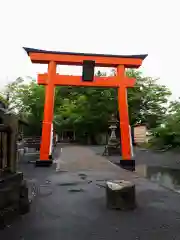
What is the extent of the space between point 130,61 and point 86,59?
2.37 meters

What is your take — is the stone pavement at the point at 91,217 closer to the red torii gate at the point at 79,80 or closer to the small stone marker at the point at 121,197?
the small stone marker at the point at 121,197

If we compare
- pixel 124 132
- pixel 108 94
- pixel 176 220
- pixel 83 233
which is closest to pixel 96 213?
pixel 83 233

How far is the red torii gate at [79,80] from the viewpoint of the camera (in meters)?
13.2

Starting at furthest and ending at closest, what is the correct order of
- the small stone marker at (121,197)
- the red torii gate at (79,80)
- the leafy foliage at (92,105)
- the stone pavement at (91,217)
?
the leafy foliage at (92,105) → the red torii gate at (79,80) → the small stone marker at (121,197) → the stone pavement at (91,217)

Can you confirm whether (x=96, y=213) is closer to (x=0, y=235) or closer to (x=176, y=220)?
(x=176, y=220)

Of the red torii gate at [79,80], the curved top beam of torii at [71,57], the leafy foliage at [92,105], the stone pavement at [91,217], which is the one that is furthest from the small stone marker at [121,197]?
the leafy foliage at [92,105]

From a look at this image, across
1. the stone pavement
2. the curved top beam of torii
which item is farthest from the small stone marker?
the curved top beam of torii

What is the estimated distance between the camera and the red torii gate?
1321 centimetres

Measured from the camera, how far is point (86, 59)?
13.4m

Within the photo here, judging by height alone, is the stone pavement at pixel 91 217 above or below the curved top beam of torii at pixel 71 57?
below

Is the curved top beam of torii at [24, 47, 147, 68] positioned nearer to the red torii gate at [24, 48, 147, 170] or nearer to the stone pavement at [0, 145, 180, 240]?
the red torii gate at [24, 48, 147, 170]

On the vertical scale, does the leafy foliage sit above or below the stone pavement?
above

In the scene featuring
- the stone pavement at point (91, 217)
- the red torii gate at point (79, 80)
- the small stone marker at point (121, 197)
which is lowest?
the stone pavement at point (91, 217)

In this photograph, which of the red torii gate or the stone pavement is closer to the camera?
the stone pavement
